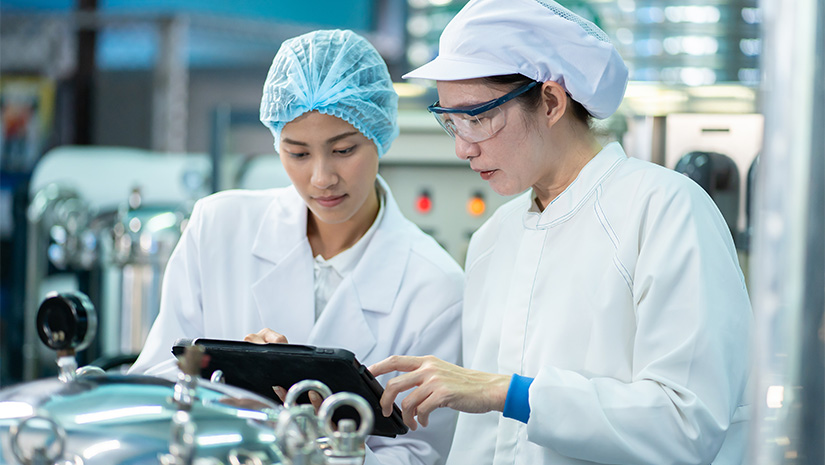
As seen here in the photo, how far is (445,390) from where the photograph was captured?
44.5 inches

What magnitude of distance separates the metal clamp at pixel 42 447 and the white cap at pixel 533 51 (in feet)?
2.50

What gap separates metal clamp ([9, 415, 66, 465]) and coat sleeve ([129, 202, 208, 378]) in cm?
79

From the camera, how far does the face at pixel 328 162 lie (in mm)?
1532

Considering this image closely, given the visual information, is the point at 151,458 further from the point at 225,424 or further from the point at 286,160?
the point at 286,160

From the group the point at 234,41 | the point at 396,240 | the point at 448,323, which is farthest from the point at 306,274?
Result: the point at 234,41

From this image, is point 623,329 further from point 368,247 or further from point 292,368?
point 368,247

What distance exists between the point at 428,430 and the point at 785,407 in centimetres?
100

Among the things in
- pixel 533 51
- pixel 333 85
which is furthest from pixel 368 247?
pixel 533 51

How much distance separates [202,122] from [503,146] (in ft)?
13.7

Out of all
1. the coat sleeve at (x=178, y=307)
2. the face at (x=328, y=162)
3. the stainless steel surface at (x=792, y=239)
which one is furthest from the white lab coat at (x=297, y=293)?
the stainless steel surface at (x=792, y=239)

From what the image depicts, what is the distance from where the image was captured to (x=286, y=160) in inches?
61.8

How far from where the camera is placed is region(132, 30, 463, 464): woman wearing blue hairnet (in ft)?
5.08

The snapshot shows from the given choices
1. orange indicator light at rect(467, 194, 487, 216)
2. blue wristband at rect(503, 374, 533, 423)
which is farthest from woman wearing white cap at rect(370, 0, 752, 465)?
orange indicator light at rect(467, 194, 487, 216)

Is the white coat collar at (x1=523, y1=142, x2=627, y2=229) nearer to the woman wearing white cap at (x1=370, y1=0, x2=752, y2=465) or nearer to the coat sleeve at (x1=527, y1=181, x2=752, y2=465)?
the woman wearing white cap at (x1=370, y1=0, x2=752, y2=465)
